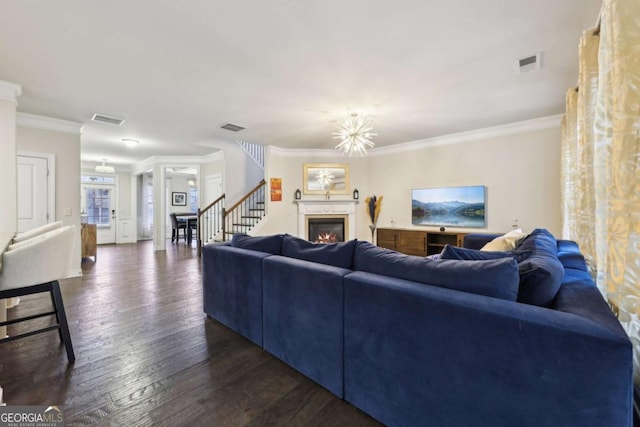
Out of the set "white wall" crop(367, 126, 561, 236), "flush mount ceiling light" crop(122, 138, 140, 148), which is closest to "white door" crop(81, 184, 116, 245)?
"flush mount ceiling light" crop(122, 138, 140, 148)

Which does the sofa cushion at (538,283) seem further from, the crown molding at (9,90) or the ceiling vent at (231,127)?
the crown molding at (9,90)

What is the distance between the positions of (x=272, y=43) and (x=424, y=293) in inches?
90.1

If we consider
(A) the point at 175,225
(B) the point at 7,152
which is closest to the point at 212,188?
(A) the point at 175,225

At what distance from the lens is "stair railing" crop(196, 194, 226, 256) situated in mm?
6742

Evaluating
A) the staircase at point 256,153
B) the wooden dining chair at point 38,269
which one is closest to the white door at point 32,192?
the wooden dining chair at point 38,269

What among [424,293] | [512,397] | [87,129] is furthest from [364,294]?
[87,129]

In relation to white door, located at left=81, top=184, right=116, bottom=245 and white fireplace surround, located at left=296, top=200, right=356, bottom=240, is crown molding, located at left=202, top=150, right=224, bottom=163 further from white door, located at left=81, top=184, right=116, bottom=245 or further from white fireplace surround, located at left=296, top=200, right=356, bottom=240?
white door, located at left=81, top=184, right=116, bottom=245

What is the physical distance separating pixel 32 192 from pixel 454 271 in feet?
18.9

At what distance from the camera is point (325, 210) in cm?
642

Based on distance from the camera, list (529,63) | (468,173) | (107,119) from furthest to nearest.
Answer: (468,173)
(107,119)
(529,63)

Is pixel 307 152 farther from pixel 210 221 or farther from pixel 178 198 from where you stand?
pixel 178 198

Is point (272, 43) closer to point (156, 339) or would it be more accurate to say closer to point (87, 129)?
point (156, 339)

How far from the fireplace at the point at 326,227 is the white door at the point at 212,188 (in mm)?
2576

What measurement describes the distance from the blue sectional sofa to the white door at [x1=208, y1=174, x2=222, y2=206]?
220 inches
